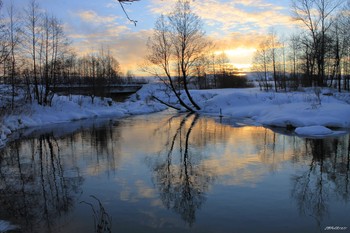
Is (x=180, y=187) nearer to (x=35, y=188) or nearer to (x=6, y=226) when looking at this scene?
(x=35, y=188)

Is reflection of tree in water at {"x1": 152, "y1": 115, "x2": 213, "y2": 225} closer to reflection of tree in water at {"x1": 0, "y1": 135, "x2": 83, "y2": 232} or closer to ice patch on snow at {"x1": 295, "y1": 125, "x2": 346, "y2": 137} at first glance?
reflection of tree in water at {"x1": 0, "y1": 135, "x2": 83, "y2": 232}

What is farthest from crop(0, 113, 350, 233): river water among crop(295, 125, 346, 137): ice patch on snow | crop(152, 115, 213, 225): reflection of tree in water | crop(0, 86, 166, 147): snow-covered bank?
crop(0, 86, 166, 147): snow-covered bank

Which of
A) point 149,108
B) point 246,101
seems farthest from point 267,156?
point 149,108

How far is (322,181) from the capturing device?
918 cm

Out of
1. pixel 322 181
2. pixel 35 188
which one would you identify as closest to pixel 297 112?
pixel 322 181

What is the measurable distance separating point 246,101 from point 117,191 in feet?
94.9

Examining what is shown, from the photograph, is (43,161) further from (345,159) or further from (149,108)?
(149,108)

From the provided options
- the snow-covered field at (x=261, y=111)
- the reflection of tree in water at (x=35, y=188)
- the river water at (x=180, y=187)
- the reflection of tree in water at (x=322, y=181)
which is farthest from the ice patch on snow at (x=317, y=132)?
the reflection of tree in water at (x=35, y=188)

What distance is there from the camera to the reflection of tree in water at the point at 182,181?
7.55 m

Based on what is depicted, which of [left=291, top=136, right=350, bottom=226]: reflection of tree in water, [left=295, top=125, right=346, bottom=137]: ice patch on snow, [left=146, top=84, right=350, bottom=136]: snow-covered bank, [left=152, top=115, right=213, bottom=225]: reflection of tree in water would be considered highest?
[left=146, top=84, right=350, bottom=136]: snow-covered bank

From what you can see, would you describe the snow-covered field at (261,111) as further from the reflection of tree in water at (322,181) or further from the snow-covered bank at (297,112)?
the reflection of tree in water at (322,181)

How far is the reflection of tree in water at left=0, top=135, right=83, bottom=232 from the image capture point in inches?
279

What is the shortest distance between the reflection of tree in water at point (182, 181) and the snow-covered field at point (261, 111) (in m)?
8.44

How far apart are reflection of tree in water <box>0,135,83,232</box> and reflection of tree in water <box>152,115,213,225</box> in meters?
2.39
